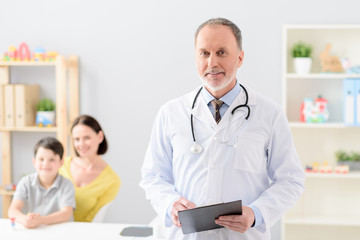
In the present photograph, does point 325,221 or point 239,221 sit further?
point 325,221

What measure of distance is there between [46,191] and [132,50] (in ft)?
5.98

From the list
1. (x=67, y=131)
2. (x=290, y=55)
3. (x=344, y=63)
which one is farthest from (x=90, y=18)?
(x=344, y=63)

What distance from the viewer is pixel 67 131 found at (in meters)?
4.70

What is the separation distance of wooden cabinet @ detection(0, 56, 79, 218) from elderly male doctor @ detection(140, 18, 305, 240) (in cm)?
279

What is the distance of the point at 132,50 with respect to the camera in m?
4.70

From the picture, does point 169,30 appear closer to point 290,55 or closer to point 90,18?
point 90,18

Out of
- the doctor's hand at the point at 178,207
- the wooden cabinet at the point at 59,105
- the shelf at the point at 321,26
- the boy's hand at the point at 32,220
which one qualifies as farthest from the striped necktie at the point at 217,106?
the wooden cabinet at the point at 59,105

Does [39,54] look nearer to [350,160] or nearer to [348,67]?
[348,67]

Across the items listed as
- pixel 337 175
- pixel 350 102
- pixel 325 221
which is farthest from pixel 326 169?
pixel 350 102

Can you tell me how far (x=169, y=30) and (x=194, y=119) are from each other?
9.23 feet

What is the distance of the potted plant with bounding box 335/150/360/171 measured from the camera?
14.1ft

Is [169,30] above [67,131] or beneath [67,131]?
above

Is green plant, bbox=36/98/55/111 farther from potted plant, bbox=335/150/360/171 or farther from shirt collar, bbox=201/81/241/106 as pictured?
shirt collar, bbox=201/81/241/106

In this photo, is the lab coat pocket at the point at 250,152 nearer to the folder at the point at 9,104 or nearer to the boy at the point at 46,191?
the boy at the point at 46,191
